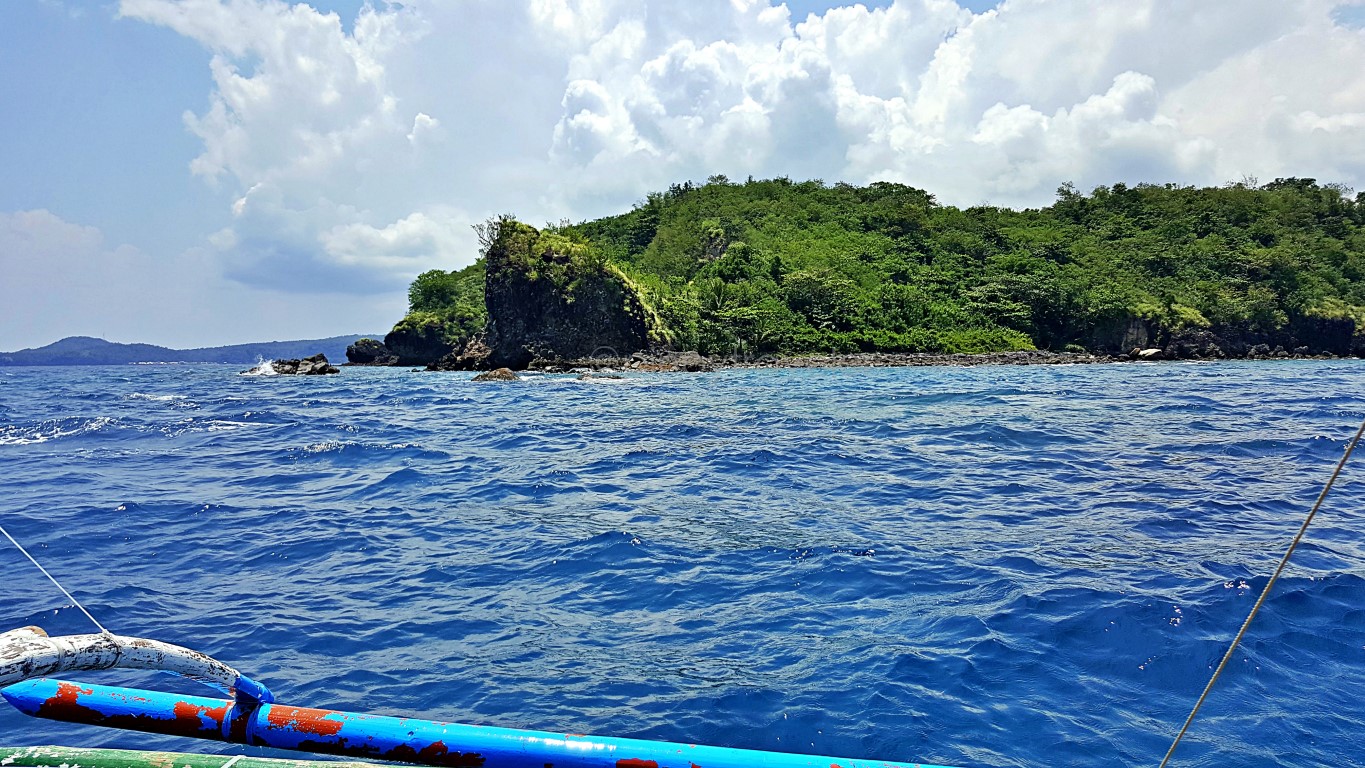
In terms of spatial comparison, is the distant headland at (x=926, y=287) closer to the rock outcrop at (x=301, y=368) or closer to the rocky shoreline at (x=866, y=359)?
the rocky shoreline at (x=866, y=359)

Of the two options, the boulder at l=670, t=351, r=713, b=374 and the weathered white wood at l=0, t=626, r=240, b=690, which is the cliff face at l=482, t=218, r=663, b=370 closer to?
the boulder at l=670, t=351, r=713, b=374

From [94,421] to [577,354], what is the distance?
35.7 meters

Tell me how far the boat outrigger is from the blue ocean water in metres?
1.80

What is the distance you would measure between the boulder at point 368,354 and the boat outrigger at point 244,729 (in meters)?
73.6

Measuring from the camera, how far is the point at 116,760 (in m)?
2.30

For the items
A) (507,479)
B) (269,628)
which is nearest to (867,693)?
(269,628)

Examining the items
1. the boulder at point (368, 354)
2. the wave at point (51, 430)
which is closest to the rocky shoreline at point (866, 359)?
the boulder at point (368, 354)

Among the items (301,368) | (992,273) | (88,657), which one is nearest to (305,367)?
(301,368)

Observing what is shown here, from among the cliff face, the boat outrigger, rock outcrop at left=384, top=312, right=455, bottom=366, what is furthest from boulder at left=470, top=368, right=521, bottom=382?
the boat outrigger

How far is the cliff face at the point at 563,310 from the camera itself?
54406 millimetres

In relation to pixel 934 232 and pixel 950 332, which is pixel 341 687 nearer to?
pixel 950 332

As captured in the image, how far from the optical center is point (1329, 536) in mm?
7215

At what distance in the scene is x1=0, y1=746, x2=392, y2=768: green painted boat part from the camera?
2.29 meters

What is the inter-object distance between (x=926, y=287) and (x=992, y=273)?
7.76 meters
